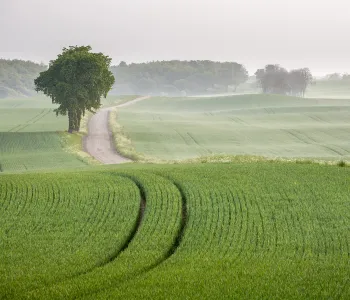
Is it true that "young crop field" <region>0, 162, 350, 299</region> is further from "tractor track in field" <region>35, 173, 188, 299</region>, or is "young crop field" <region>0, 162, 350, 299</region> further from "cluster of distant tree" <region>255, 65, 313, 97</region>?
"cluster of distant tree" <region>255, 65, 313, 97</region>

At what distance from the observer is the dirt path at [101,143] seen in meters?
55.3

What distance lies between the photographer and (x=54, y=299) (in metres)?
14.4

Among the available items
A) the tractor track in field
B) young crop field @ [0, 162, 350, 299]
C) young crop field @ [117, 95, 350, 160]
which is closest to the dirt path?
young crop field @ [117, 95, 350, 160]

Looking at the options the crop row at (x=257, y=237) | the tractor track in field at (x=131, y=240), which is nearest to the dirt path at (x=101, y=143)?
the crop row at (x=257, y=237)

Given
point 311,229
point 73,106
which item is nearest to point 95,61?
point 73,106

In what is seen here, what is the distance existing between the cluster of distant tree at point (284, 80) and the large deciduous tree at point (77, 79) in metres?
109

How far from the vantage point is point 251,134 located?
75625 millimetres

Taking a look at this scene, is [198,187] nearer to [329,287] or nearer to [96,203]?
[96,203]

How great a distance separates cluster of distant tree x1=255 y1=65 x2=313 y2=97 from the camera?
171000 millimetres

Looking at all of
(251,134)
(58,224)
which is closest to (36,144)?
(251,134)

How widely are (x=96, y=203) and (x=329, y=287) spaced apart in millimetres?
13336

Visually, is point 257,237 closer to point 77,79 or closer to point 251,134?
point 77,79

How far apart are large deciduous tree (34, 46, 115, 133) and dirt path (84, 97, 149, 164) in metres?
4.01

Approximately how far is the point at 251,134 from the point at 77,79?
24.2 m
